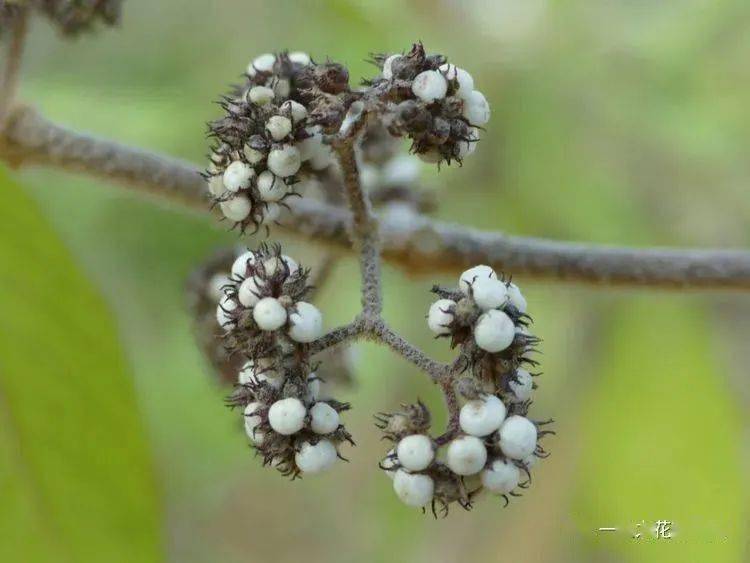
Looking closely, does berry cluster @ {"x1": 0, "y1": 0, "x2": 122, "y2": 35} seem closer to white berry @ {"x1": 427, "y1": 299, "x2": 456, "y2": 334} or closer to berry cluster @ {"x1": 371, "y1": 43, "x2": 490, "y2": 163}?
berry cluster @ {"x1": 371, "y1": 43, "x2": 490, "y2": 163}

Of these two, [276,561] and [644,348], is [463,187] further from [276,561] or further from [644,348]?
[276,561]

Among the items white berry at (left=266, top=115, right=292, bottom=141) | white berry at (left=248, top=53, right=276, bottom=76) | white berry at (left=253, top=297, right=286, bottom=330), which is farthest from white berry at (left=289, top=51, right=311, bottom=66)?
white berry at (left=253, top=297, right=286, bottom=330)

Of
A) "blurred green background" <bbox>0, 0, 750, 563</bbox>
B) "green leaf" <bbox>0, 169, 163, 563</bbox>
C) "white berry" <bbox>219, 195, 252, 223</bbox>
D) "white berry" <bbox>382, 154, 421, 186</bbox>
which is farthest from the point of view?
"blurred green background" <bbox>0, 0, 750, 563</bbox>

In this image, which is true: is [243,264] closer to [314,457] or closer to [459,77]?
[314,457]

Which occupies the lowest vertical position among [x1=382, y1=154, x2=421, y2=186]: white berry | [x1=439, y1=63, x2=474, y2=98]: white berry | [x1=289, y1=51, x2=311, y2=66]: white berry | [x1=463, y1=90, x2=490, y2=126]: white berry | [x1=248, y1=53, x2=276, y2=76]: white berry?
[x1=463, y1=90, x2=490, y2=126]: white berry

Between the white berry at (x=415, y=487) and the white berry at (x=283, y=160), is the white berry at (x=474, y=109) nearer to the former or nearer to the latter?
the white berry at (x=283, y=160)

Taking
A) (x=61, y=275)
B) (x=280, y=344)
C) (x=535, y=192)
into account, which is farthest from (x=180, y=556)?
(x=280, y=344)
